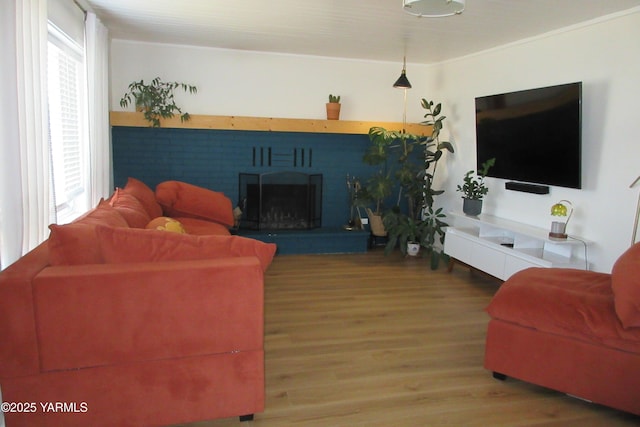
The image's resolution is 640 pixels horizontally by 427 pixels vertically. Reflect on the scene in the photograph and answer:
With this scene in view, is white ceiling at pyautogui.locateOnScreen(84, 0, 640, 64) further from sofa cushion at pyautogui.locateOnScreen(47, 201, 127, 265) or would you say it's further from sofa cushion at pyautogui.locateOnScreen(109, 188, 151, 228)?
sofa cushion at pyautogui.locateOnScreen(47, 201, 127, 265)

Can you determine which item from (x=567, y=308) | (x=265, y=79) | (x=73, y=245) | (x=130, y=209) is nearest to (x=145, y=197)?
(x=130, y=209)

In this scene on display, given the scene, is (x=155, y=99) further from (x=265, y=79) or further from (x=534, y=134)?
(x=534, y=134)

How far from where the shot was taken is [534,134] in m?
3.93

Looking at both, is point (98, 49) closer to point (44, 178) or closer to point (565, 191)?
point (44, 178)

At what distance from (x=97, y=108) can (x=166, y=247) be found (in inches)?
95.3

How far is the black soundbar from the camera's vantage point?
400cm

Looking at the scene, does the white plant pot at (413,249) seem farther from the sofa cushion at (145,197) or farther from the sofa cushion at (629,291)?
the sofa cushion at (629,291)

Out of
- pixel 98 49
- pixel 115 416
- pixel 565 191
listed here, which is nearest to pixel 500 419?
pixel 115 416

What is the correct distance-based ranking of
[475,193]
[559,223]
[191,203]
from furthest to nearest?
[475,193]
[191,203]
[559,223]

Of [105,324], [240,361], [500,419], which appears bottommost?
[500,419]

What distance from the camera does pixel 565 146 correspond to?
11.9ft

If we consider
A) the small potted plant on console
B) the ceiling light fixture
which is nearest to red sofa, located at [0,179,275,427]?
the ceiling light fixture

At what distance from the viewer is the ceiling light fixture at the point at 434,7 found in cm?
248

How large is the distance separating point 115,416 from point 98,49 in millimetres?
3229
